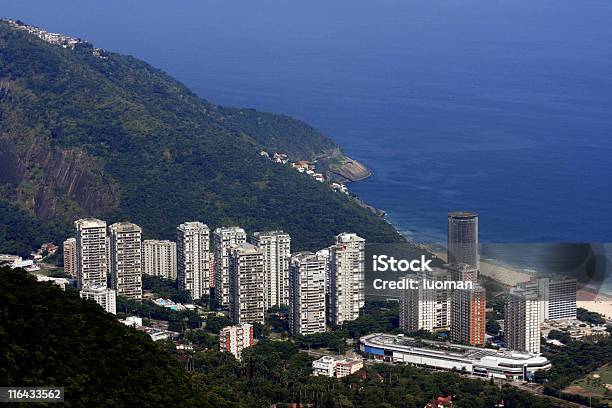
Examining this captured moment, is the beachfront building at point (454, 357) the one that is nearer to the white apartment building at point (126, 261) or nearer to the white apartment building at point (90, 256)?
the white apartment building at point (126, 261)

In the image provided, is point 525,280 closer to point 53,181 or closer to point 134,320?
point 134,320

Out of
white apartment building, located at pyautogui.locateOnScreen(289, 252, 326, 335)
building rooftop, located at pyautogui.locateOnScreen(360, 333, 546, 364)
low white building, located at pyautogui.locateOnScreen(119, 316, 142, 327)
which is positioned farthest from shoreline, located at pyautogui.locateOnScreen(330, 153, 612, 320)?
low white building, located at pyautogui.locateOnScreen(119, 316, 142, 327)

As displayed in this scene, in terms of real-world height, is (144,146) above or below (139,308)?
above

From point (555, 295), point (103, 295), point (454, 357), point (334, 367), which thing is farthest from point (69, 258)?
point (555, 295)

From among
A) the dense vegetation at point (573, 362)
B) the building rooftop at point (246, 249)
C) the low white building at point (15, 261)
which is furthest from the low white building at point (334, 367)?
the low white building at point (15, 261)

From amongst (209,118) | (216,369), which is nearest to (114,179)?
(209,118)

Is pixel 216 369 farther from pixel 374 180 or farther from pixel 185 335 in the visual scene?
pixel 374 180

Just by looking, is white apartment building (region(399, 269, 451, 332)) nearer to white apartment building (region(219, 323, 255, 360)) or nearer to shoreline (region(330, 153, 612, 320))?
shoreline (region(330, 153, 612, 320))
